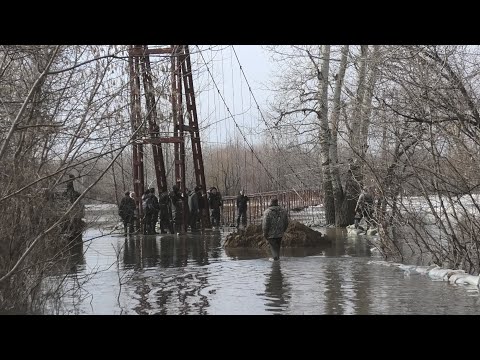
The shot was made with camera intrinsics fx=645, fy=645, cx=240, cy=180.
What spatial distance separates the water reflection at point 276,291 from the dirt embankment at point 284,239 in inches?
203

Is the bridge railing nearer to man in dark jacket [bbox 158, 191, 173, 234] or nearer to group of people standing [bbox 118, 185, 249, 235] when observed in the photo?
group of people standing [bbox 118, 185, 249, 235]

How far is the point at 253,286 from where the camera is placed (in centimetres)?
1214

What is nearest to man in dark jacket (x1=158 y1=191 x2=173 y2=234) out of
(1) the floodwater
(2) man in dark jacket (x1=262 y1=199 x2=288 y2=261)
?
(1) the floodwater

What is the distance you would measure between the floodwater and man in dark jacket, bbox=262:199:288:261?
45 cm

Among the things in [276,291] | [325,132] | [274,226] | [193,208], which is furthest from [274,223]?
[325,132]

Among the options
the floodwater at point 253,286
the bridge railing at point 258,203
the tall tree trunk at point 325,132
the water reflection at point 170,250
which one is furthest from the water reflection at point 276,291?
the bridge railing at point 258,203

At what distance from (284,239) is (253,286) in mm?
8222

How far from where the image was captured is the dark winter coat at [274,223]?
16.0 metres

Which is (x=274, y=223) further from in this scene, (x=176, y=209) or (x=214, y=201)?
(x=214, y=201)

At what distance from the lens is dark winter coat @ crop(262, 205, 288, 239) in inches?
628

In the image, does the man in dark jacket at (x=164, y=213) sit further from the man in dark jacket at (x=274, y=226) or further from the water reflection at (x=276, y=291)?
the water reflection at (x=276, y=291)
